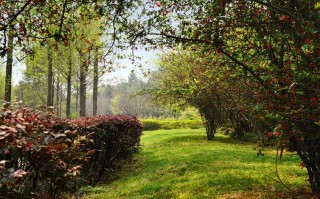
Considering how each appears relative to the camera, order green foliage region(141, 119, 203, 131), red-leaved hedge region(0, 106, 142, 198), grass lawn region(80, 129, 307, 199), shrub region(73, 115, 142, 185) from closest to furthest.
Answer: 1. red-leaved hedge region(0, 106, 142, 198)
2. grass lawn region(80, 129, 307, 199)
3. shrub region(73, 115, 142, 185)
4. green foliage region(141, 119, 203, 131)

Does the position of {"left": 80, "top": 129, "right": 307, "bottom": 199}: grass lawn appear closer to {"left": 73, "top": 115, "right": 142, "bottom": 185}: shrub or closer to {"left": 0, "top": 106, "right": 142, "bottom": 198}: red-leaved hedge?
{"left": 73, "top": 115, "right": 142, "bottom": 185}: shrub

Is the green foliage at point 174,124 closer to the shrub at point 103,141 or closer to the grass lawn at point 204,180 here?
the grass lawn at point 204,180

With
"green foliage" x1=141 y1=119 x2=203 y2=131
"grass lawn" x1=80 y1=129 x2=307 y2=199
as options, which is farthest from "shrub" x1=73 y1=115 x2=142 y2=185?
"green foliage" x1=141 y1=119 x2=203 y2=131

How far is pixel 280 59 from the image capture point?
4945 mm

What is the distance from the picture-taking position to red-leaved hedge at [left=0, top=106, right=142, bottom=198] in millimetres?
2664

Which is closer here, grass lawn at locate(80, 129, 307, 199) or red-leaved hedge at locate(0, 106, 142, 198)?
red-leaved hedge at locate(0, 106, 142, 198)

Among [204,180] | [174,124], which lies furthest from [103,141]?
[174,124]

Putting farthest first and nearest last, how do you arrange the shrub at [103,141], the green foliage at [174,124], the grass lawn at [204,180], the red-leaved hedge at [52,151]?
the green foliage at [174,124], the shrub at [103,141], the grass lawn at [204,180], the red-leaved hedge at [52,151]

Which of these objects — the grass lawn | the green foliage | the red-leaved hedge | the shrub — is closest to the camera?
the red-leaved hedge

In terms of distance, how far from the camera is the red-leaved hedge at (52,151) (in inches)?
105

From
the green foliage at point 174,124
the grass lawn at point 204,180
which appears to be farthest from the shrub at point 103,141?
the green foliage at point 174,124

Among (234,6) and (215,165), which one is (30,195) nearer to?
(234,6)

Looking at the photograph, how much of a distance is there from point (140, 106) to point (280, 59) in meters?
70.3

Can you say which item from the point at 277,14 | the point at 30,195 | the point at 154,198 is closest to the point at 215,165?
the point at 154,198
